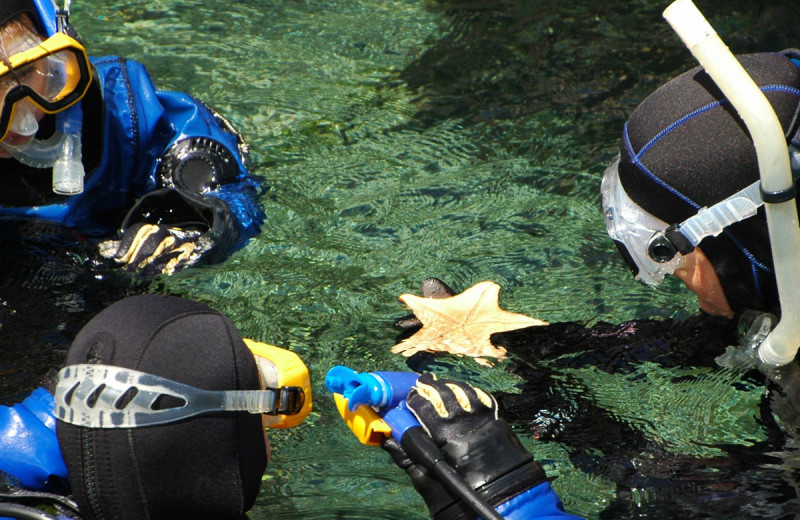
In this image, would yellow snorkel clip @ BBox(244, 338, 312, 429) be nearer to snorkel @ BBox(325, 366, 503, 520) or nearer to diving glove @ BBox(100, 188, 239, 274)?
snorkel @ BBox(325, 366, 503, 520)

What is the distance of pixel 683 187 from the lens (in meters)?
2.23

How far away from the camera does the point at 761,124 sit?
1947mm

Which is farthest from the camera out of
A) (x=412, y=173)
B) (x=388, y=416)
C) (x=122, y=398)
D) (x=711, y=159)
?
(x=412, y=173)

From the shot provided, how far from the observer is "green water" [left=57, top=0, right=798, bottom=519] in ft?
9.10

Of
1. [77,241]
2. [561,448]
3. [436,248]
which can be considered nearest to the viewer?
[561,448]

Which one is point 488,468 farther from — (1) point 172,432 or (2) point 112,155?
(2) point 112,155

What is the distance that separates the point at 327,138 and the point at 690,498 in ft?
9.25

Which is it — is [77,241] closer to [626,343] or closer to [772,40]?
[626,343]

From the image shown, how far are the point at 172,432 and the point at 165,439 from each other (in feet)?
0.07

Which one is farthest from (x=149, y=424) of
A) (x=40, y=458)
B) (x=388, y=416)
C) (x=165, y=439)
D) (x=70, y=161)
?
(x=70, y=161)

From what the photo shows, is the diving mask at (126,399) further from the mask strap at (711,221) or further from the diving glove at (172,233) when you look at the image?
the diving glove at (172,233)

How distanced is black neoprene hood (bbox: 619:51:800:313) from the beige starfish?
86 centimetres

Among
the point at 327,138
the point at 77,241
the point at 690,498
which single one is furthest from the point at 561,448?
the point at 327,138

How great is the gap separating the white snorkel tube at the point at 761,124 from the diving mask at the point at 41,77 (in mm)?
1989
